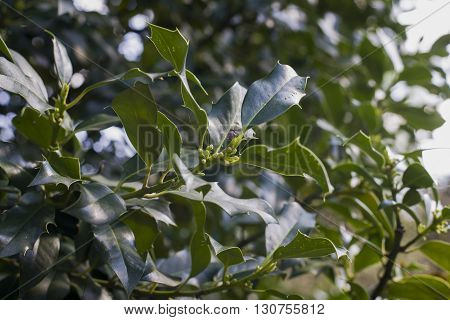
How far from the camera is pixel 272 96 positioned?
0.82m

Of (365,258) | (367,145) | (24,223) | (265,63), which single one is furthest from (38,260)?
(265,63)

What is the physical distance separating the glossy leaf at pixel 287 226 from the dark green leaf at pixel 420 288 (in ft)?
0.78

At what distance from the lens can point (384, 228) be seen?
3.72ft

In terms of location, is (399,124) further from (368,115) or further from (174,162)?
(174,162)

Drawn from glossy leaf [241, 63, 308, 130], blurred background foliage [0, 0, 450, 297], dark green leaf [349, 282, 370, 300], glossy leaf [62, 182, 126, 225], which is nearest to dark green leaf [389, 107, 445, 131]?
blurred background foliage [0, 0, 450, 297]

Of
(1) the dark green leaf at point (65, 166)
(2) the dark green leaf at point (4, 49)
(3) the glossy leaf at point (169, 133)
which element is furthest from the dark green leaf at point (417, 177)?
(2) the dark green leaf at point (4, 49)

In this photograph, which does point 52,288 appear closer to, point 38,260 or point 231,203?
point 38,260

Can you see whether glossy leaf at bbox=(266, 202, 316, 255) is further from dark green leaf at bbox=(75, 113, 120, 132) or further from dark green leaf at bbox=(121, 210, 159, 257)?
dark green leaf at bbox=(75, 113, 120, 132)

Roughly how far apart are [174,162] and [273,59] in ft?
4.46

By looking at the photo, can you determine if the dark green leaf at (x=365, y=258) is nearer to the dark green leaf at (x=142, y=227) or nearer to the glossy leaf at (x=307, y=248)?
the glossy leaf at (x=307, y=248)

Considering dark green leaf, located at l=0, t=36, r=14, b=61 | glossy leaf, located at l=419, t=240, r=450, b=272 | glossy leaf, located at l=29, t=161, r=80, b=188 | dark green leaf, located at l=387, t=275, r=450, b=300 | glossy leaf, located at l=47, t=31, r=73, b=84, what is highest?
dark green leaf, located at l=0, t=36, r=14, b=61

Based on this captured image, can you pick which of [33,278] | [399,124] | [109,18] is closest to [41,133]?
[33,278]

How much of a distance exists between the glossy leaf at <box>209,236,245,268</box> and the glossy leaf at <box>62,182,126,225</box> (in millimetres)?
143

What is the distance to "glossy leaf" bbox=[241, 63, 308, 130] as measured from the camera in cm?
79
